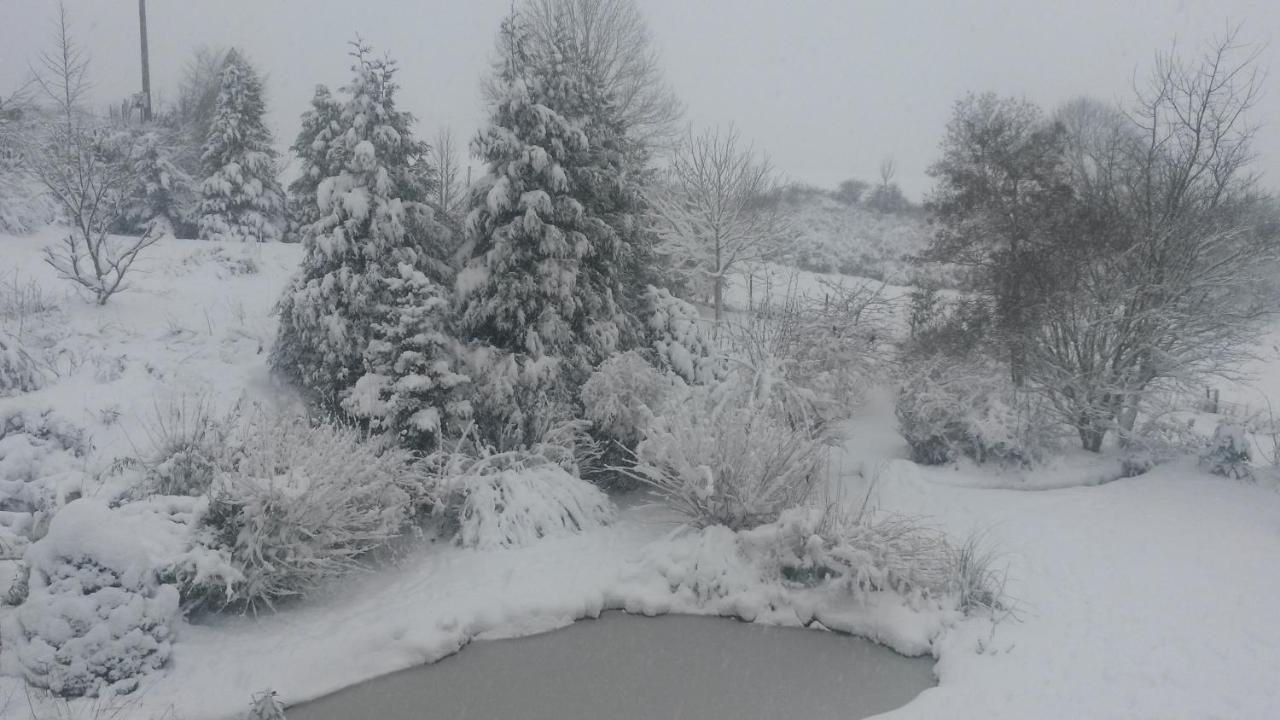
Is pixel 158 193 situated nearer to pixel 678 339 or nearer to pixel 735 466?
pixel 678 339

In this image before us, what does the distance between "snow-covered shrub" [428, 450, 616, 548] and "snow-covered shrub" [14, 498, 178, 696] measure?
108 inches

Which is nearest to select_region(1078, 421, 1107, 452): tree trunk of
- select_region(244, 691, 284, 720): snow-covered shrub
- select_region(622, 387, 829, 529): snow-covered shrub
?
select_region(622, 387, 829, 529): snow-covered shrub

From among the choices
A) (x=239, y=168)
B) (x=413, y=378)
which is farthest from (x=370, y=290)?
(x=239, y=168)

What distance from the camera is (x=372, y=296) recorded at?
334 inches

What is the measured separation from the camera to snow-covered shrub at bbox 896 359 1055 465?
10.2 m

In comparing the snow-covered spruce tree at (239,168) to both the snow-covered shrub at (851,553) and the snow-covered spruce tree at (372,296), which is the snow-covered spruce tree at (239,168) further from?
the snow-covered shrub at (851,553)

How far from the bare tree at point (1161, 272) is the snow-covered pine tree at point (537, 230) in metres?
6.99

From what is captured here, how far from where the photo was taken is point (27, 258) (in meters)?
11.2

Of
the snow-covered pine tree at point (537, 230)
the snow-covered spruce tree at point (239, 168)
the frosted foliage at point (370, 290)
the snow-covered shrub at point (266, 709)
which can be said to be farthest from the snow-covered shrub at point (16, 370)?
the snow-covered spruce tree at point (239, 168)

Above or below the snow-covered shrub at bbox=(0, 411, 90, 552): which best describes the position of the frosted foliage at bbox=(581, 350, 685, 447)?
above

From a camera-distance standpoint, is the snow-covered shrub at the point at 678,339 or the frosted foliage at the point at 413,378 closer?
the frosted foliage at the point at 413,378

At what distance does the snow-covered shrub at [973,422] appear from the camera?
10.2 m

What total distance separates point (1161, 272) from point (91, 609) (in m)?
13.1

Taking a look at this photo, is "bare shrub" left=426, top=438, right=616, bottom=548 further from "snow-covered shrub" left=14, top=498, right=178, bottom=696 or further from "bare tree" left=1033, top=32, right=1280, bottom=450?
"bare tree" left=1033, top=32, right=1280, bottom=450
